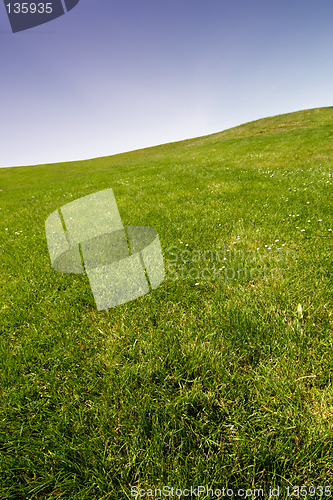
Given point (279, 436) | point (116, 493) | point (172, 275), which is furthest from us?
point (172, 275)

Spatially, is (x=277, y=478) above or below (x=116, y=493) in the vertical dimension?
below

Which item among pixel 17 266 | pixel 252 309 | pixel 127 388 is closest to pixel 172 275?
pixel 252 309

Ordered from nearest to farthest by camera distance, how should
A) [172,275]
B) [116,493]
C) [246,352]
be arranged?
[116,493], [246,352], [172,275]

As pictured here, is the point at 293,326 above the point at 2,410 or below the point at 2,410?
below

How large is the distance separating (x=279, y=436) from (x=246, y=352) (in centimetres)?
75

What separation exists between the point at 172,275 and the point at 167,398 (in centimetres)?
214

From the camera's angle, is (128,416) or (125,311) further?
Answer: (125,311)

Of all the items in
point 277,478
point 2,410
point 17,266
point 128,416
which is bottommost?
point 277,478

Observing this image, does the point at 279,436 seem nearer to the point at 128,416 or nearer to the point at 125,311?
the point at 128,416

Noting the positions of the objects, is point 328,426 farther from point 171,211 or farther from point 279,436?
point 171,211

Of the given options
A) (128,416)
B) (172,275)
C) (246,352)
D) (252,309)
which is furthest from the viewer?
(172,275)

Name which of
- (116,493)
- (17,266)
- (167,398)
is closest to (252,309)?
(167,398)

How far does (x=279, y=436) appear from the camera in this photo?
1624 millimetres

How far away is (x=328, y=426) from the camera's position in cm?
165
